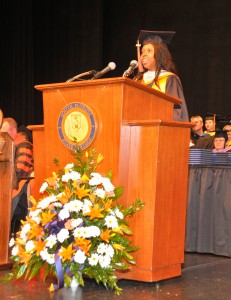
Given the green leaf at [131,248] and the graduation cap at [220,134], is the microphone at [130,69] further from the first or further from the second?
the graduation cap at [220,134]

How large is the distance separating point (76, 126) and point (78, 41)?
675 centimetres

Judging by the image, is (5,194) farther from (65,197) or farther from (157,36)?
(157,36)

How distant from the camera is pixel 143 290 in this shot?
300cm

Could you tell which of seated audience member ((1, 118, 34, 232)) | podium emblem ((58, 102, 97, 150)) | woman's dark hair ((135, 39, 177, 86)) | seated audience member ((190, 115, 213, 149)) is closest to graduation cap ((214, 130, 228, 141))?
seated audience member ((190, 115, 213, 149))

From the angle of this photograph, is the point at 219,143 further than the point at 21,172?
Yes

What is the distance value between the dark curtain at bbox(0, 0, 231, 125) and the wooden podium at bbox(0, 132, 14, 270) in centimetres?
517

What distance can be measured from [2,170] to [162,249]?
1.36 m

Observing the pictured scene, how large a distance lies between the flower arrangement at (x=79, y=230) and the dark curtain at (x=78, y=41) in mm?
5785

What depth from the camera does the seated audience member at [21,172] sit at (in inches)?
205

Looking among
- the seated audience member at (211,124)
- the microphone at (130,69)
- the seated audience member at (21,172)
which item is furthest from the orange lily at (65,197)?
the seated audience member at (211,124)

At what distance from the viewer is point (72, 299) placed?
278 centimetres

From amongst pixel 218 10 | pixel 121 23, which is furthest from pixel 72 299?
pixel 121 23

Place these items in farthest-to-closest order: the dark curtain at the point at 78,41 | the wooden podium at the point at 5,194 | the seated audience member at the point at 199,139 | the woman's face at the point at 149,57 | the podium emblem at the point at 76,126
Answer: the dark curtain at the point at 78,41
the seated audience member at the point at 199,139
the wooden podium at the point at 5,194
the woman's face at the point at 149,57
the podium emblem at the point at 76,126

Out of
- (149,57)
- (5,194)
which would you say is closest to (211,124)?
(149,57)
